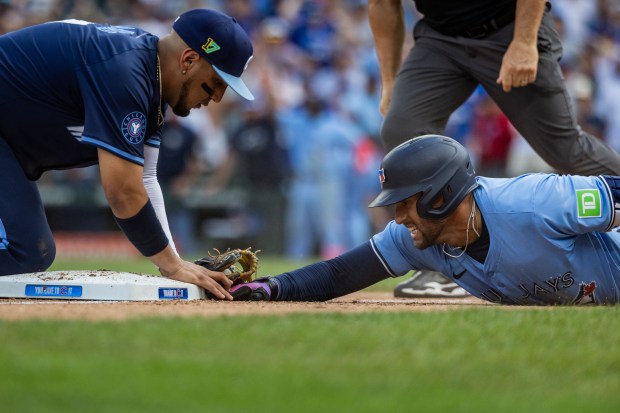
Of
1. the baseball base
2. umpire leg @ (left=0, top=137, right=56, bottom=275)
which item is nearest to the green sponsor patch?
the baseball base

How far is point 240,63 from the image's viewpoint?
5859 millimetres

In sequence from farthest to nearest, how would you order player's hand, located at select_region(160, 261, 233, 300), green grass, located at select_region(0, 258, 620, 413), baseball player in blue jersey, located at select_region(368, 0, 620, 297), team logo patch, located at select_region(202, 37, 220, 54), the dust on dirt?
baseball player in blue jersey, located at select_region(368, 0, 620, 297)
player's hand, located at select_region(160, 261, 233, 300)
team logo patch, located at select_region(202, 37, 220, 54)
the dust on dirt
green grass, located at select_region(0, 258, 620, 413)

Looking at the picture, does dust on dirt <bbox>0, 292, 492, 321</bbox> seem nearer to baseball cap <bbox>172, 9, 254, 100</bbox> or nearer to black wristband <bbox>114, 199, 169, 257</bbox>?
black wristband <bbox>114, 199, 169, 257</bbox>

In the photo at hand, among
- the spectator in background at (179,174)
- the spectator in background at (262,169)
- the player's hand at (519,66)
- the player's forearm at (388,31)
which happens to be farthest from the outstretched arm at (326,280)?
the spectator in background at (179,174)

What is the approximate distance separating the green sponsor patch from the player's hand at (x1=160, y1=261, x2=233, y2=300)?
2154mm

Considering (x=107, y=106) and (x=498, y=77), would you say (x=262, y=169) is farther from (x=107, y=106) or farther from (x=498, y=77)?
(x=107, y=106)

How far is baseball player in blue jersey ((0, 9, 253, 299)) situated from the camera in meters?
5.44

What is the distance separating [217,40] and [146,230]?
119 cm

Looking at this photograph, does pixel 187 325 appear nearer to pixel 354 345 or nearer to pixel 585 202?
pixel 354 345

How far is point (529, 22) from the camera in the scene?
6.18 meters

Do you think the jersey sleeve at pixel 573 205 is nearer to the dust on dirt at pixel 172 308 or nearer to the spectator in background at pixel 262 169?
the dust on dirt at pixel 172 308

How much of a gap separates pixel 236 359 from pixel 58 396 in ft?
2.59

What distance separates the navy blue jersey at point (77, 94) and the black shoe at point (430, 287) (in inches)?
84.8

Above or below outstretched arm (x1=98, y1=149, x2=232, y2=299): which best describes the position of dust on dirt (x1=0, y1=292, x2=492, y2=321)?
below
